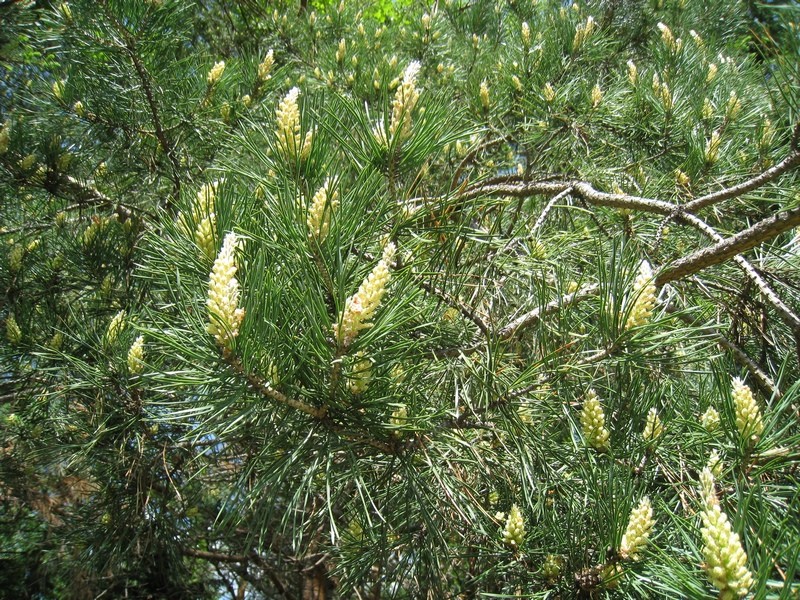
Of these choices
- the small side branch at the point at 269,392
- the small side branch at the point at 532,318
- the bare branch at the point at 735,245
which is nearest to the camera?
the small side branch at the point at 269,392

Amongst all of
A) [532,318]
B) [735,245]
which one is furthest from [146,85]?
[735,245]

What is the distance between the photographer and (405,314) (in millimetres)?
820

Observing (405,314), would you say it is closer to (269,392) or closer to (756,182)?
(269,392)

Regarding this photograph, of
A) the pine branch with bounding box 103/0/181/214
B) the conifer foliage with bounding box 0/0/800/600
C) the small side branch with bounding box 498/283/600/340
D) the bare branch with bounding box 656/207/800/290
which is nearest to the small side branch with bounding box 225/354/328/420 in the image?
the conifer foliage with bounding box 0/0/800/600

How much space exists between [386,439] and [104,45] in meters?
1.48

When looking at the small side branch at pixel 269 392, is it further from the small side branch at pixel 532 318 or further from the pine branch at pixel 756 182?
the pine branch at pixel 756 182

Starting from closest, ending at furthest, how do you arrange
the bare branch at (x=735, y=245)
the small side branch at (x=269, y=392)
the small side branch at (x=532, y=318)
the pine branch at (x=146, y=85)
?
the small side branch at (x=269, y=392) < the bare branch at (x=735, y=245) < the small side branch at (x=532, y=318) < the pine branch at (x=146, y=85)

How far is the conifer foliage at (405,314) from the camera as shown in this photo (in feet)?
2.63

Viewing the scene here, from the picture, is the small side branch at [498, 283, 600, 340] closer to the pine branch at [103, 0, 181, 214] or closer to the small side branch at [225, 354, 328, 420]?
the small side branch at [225, 354, 328, 420]

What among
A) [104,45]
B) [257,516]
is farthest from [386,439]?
[104,45]

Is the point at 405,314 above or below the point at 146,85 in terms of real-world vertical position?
below

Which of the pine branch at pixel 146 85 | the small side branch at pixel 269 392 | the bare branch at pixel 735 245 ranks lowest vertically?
the bare branch at pixel 735 245

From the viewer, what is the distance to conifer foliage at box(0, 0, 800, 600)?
2.63 ft

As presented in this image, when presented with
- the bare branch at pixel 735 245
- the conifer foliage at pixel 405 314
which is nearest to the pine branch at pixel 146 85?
the conifer foliage at pixel 405 314
